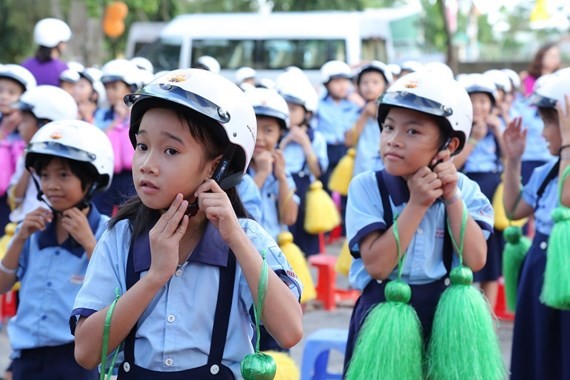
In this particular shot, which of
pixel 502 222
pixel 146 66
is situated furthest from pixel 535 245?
pixel 146 66

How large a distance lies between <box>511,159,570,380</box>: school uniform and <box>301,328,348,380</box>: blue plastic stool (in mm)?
1173

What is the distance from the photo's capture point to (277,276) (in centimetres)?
289

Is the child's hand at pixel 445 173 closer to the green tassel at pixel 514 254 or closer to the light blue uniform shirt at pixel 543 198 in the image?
the light blue uniform shirt at pixel 543 198

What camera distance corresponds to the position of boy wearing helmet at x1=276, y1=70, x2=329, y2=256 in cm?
820

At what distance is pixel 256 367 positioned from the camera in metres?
2.83

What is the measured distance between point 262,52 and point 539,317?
14434mm

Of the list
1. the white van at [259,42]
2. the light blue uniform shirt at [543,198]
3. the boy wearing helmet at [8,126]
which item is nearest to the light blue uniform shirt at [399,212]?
the light blue uniform shirt at [543,198]

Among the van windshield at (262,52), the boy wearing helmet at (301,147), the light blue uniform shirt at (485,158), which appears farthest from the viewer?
the van windshield at (262,52)

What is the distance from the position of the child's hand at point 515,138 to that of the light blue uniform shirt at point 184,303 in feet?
8.38

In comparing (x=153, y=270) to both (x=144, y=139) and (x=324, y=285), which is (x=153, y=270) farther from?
(x=324, y=285)

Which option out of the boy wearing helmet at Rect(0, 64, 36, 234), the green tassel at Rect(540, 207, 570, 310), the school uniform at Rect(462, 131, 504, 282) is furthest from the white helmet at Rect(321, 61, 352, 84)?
the green tassel at Rect(540, 207, 570, 310)

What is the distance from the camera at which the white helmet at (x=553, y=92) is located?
4.83 meters

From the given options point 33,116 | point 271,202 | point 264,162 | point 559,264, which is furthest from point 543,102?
point 33,116

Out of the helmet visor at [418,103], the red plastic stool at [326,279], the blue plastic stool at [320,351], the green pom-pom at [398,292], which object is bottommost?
the blue plastic stool at [320,351]
